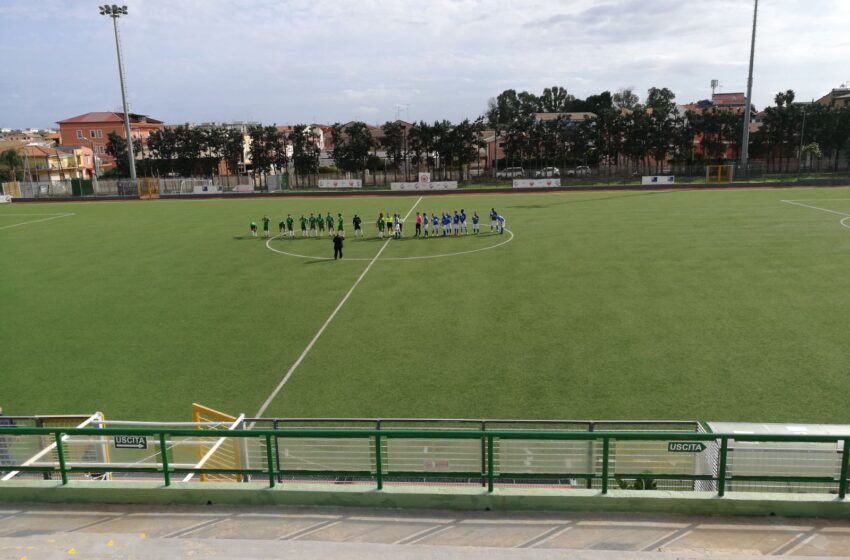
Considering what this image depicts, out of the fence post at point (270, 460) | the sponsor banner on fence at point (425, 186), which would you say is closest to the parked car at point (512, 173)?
the sponsor banner on fence at point (425, 186)

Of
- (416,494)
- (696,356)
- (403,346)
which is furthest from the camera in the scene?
(403,346)

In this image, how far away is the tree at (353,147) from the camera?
258 ft

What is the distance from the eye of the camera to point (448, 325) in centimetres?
1831

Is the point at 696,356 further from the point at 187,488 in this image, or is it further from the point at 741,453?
the point at 187,488

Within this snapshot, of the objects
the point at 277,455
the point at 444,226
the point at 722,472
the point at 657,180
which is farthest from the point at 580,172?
the point at 277,455

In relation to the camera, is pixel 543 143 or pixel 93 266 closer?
pixel 93 266

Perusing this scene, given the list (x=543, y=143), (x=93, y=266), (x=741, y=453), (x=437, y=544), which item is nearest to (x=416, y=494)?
(x=437, y=544)

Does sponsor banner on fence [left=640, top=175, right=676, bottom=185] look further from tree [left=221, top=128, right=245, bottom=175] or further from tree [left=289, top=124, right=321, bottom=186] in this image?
tree [left=221, top=128, right=245, bottom=175]

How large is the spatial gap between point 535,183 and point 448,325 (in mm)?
51745

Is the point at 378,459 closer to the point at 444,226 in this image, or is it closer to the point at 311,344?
the point at 311,344

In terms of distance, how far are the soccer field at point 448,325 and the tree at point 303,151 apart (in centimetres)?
4649

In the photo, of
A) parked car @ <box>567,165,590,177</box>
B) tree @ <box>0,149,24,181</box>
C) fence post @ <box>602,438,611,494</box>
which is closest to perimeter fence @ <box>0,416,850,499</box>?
fence post @ <box>602,438,611,494</box>

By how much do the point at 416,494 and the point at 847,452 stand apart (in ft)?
15.8

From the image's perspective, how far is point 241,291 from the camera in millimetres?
23047
